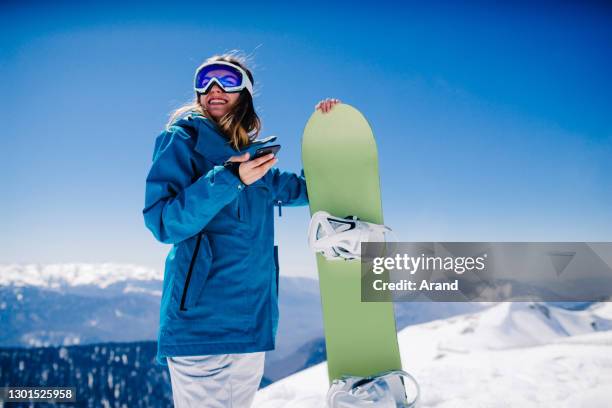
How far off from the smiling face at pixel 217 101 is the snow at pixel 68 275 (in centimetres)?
9327

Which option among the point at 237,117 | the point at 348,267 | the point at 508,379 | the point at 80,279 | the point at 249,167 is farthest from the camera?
the point at 80,279

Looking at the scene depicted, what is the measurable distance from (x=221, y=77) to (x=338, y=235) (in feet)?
2.74

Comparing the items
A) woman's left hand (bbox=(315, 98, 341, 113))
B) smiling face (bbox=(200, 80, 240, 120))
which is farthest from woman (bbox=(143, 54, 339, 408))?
woman's left hand (bbox=(315, 98, 341, 113))

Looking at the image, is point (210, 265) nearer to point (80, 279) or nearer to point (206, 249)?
point (206, 249)

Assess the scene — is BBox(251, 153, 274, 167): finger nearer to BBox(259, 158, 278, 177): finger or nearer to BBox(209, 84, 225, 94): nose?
BBox(259, 158, 278, 177): finger

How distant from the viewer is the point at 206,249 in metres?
1.32

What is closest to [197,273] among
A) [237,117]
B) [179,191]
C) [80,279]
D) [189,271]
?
[189,271]

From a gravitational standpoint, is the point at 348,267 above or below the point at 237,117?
below

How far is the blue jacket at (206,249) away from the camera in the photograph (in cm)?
127

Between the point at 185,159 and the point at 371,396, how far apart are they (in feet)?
3.85

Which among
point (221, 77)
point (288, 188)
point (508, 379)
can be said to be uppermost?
point (221, 77)

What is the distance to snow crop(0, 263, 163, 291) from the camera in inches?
3649

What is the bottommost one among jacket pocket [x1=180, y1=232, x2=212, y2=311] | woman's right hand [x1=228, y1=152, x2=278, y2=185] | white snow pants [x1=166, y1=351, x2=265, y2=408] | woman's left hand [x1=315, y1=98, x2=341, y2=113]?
white snow pants [x1=166, y1=351, x2=265, y2=408]

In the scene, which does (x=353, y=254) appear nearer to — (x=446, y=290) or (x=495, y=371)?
(x=446, y=290)
